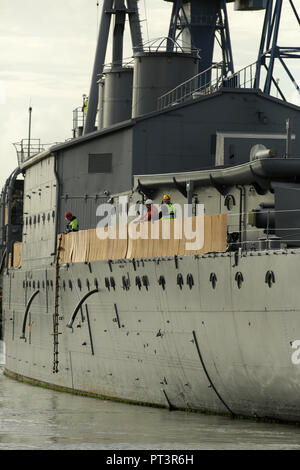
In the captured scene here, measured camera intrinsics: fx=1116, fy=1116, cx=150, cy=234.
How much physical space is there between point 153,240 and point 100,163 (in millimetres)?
7231

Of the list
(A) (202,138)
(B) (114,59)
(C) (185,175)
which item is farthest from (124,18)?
(C) (185,175)

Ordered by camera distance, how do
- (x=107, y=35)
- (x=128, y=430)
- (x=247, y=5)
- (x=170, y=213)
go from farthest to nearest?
(x=247, y=5), (x=107, y=35), (x=170, y=213), (x=128, y=430)

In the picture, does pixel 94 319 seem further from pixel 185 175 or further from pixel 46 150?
pixel 46 150

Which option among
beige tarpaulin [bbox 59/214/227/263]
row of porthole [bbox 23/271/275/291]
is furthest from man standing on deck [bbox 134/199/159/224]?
row of porthole [bbox 23/271/275/291]

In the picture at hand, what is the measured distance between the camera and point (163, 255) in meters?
27.4

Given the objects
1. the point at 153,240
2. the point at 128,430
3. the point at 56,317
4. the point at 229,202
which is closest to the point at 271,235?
the point at 229,202

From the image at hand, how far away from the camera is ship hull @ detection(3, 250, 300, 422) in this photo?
75.5 ft

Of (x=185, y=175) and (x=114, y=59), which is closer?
(x=185, y=175)

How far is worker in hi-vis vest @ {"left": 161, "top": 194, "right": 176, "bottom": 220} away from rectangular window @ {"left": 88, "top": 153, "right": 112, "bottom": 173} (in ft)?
17.9

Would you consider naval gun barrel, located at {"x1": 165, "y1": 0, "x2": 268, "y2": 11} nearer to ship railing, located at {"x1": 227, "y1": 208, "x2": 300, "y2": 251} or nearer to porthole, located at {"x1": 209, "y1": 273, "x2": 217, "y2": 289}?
ship railing, located at {"x1": 227, "y1": 208, "x2": 300, "y2": 251}

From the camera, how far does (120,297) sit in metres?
29.2

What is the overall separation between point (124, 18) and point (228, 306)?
963 inches

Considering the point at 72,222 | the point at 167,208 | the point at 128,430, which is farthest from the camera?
the point at 72,222

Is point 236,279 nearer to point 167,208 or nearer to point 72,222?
point 167,208
